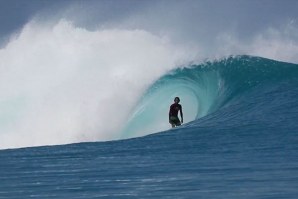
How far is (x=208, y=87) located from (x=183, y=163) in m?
10.6

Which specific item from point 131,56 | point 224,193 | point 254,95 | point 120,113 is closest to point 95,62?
point 131,56

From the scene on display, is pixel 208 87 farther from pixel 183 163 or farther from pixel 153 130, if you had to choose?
pixel 183 163

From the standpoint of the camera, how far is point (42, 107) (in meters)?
23.5

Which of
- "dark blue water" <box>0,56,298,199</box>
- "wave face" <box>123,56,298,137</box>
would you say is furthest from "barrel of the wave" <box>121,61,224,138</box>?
"dark blue water" <box>0,56,298,199</box>

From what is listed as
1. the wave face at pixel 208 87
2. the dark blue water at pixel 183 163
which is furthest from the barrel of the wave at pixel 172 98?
the dark blue water at pixel 183 163

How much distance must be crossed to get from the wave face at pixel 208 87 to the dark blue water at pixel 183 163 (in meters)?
2.91

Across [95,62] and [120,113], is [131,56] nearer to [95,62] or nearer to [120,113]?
[95,62]

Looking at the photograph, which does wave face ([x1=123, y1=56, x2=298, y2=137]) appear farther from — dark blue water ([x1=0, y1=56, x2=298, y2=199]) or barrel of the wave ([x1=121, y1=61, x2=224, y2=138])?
dark blue water ([x1=0, y1=56, x2=298, y2=199])

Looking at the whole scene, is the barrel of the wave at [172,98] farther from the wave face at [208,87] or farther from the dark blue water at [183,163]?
the dark blue water at [183,163]

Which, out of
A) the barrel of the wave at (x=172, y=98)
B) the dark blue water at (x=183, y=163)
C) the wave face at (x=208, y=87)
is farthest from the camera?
the barrel of the wave at (x=172, y=98)

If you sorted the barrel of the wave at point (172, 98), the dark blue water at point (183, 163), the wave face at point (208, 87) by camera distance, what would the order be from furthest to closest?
the barrel of the wave at point (172, 98) → the wave face at point (208, 87) → the dark blue water at point (183, 163)

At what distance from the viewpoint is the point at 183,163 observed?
28.1 ft

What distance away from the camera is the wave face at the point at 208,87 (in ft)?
56.2

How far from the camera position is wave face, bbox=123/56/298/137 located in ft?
56.2
